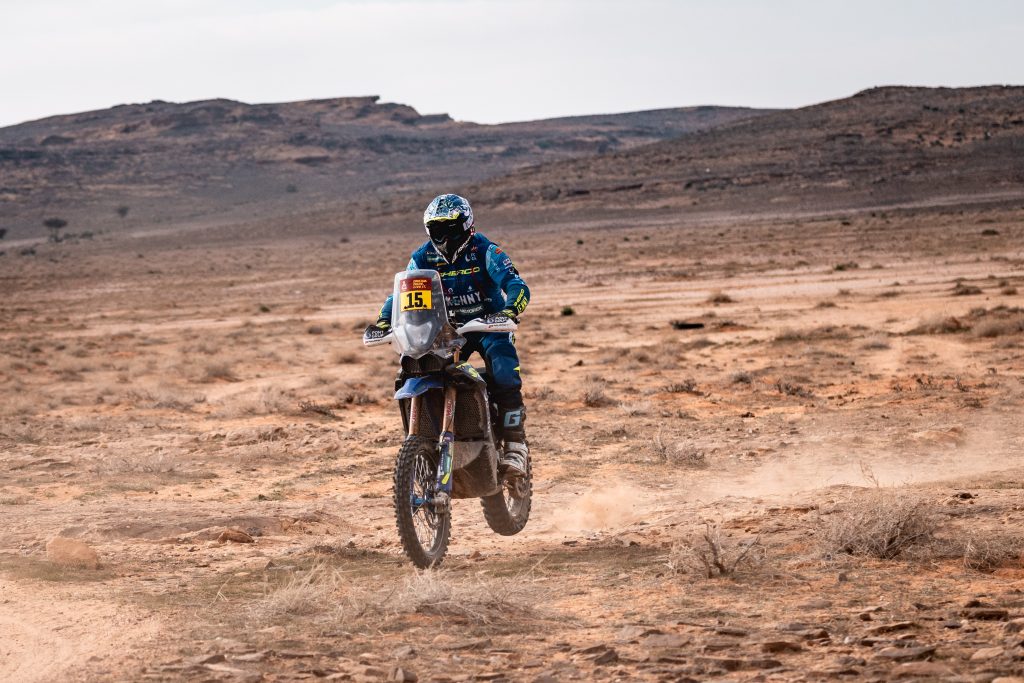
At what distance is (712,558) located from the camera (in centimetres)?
641

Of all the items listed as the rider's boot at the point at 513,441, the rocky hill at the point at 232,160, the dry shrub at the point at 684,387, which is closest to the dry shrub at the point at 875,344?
the dry shrub at the point at 684,387

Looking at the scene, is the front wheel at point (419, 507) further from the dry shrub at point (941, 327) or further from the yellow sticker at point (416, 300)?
the dry shrub at point (941, 327)

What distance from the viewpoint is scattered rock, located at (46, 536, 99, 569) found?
7129 mm

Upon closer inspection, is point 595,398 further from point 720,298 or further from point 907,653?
point 720,298

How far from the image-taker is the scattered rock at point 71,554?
713cm

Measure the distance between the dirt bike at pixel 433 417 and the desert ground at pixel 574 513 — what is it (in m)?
0.39

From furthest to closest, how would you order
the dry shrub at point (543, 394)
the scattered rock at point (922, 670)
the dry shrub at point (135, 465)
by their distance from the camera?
the dry shrub at point (543, 394) → the dry shrub at point (135, 465) → the scattered rock at point (922, 670)

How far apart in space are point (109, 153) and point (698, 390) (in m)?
148

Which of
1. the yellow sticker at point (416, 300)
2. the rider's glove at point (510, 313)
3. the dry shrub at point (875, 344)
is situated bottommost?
the dry shrub at point (875, 344)

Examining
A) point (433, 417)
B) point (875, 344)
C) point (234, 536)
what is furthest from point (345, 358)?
point (433, 417)

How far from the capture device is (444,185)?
13088 cm

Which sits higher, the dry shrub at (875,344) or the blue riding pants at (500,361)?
the blue riding pants at (500,361)

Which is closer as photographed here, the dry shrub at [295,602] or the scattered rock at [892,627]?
the scattered rock at [892,627]

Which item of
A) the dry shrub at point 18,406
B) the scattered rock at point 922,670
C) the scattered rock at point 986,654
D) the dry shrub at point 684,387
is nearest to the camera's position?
the scattered rock at point 922,670
